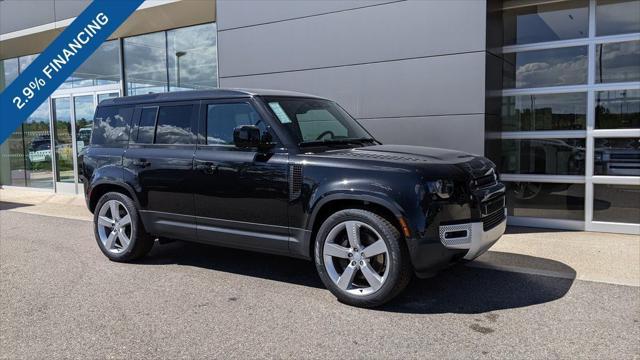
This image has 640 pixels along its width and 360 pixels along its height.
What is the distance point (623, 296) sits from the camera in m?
4.80

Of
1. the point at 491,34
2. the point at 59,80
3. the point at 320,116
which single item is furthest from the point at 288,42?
the point at 59,80

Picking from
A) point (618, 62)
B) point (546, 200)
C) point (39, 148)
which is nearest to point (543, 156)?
point (546, 200)

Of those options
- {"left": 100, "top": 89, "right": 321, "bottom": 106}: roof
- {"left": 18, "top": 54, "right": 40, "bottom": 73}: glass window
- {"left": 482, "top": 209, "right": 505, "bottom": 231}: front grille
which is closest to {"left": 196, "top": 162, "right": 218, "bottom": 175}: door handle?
{"left": 100, "top": 89, "right": 321, "bottom": 106}: roof

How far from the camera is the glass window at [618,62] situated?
24.3 ft

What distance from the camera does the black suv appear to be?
4402mm

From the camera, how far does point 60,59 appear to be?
45.7 ft

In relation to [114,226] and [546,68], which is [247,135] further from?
[546,68]

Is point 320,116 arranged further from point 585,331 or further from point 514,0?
point 514,0

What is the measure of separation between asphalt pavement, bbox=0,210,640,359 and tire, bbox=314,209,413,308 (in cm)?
15

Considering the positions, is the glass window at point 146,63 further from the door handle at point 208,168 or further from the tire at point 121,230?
the door handle at point 208,168

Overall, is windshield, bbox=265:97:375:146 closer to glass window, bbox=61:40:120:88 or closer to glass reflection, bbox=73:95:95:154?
glass window, bbox=61:40:120:88

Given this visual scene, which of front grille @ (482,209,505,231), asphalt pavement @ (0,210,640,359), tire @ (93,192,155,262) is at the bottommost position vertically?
asphalt pavement @ (0,210,640,359)

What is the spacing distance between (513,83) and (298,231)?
501cm

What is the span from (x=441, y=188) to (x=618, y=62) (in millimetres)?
4758
